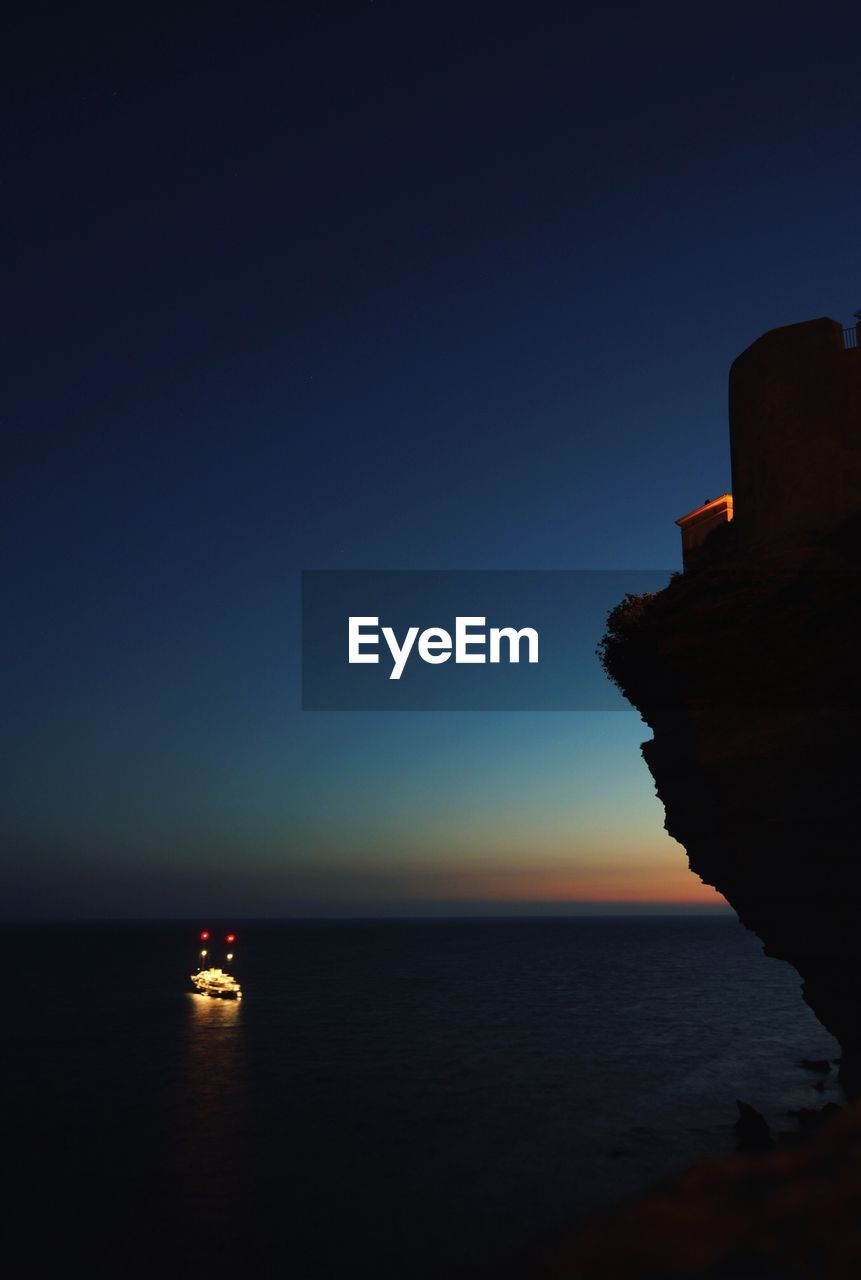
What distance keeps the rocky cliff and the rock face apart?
4cm

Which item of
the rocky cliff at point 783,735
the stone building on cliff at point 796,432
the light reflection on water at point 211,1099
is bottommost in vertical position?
the light reflection on water at point 211,1099

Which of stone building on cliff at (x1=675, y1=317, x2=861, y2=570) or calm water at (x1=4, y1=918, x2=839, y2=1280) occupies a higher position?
stone building on cliff at (x1=675, y1=317, x2=861, y2=570)

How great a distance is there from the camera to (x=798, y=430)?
23406mm

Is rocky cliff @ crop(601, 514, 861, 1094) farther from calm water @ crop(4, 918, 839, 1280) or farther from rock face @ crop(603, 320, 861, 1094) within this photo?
calm water @ crop(4, 918, 839, 1280)

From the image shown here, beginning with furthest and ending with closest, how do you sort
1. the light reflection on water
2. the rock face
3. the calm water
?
the light reflection on water → the calm water → the rock face

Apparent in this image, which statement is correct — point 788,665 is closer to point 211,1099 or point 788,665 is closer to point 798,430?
point 798,430

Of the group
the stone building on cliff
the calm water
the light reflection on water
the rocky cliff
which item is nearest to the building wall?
the stone building on cliff

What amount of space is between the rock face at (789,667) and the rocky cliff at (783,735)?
0.04 metres

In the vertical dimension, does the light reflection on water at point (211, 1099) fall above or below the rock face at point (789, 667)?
below

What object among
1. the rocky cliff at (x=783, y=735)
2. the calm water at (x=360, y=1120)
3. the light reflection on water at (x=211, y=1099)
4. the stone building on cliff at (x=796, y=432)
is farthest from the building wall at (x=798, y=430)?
the light reflection on water at (x=211, y=1099)

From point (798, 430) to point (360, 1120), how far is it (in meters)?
39.2

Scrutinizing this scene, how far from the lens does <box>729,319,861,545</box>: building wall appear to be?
74.7 ft

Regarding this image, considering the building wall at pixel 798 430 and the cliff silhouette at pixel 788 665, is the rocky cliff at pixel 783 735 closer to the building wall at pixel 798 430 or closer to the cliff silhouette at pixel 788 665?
the cliff silhouette at pixel 788 665

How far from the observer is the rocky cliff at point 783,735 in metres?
22.8
